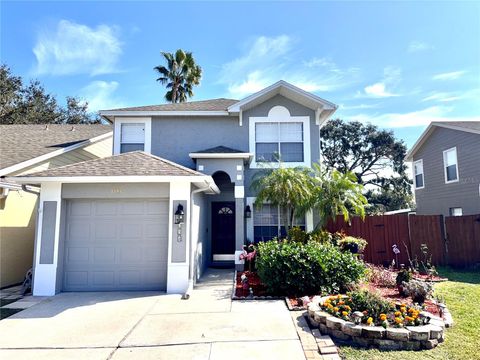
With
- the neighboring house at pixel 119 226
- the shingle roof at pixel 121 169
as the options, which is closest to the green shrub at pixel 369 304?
the neighboring house at pixel 119 226

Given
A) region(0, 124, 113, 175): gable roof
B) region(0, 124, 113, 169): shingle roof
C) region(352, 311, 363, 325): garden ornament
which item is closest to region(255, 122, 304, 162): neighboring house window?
region(0, 124, 113, 175): gable roof

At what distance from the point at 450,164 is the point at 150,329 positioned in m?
15.7

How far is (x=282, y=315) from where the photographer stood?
5.60 meters

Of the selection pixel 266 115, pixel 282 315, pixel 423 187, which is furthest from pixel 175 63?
pixel 282 315

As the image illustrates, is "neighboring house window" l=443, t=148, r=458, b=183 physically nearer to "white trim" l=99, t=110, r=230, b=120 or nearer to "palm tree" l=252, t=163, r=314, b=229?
"palm tree" l=252, t=163, r=314, b=229

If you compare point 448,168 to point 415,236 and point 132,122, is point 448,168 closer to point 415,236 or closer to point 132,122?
point 415,236

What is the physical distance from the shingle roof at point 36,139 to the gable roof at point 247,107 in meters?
2.15

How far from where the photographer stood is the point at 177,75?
22.8m

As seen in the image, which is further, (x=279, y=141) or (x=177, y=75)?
(x=177, y=75)

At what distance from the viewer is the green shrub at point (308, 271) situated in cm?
675

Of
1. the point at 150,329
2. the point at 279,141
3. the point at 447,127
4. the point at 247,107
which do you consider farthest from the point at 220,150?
the point at 447,127

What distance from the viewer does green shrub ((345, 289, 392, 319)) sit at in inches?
190

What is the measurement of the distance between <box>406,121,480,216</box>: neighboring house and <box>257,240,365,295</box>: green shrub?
972cm

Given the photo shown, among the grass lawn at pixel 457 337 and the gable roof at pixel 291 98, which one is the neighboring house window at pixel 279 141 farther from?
the grass lawn at pixel 457 337
